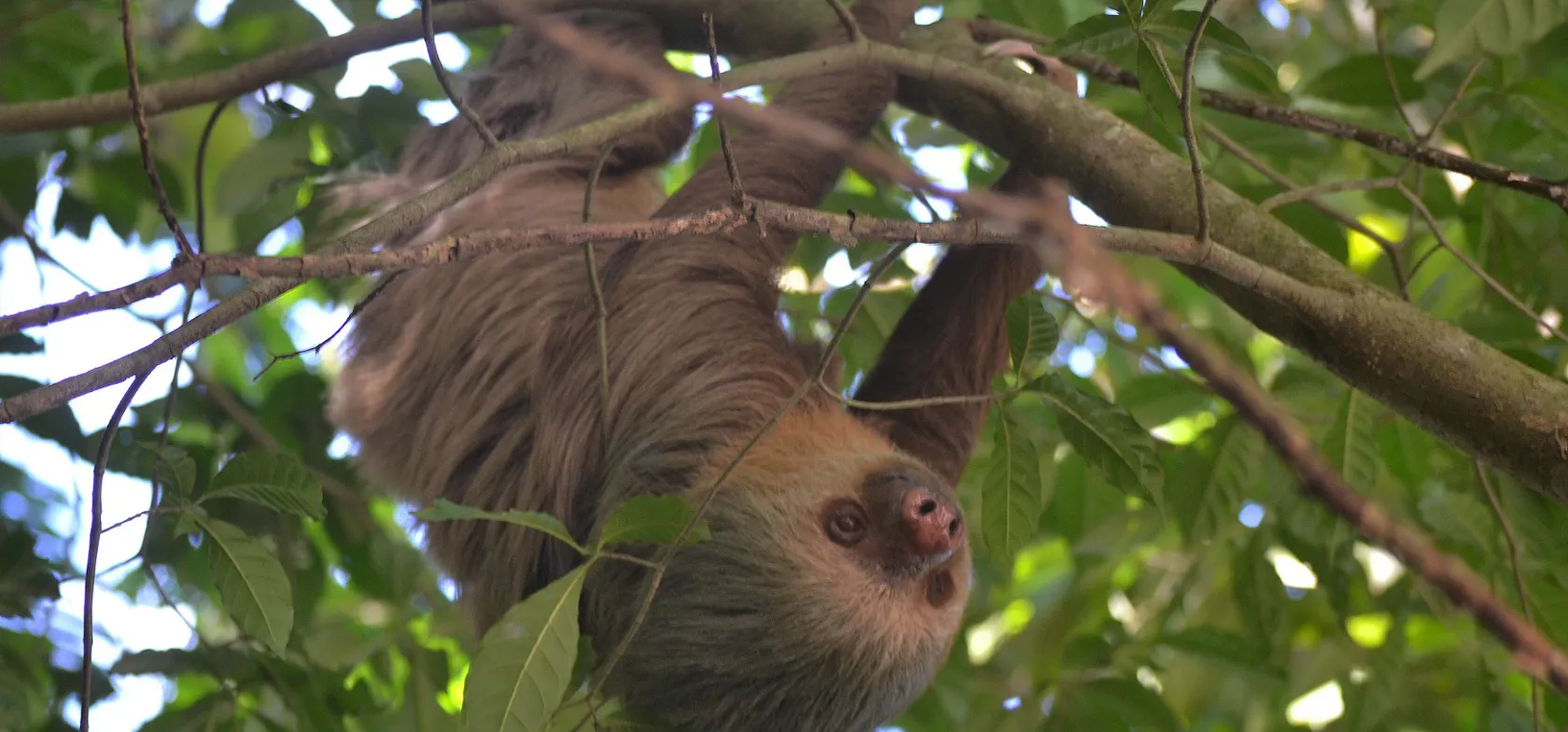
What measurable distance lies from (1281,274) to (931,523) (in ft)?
4.69

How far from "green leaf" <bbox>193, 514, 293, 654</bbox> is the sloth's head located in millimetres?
1152

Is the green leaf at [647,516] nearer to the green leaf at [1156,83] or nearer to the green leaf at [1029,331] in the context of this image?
the green leaf at [1029,331]

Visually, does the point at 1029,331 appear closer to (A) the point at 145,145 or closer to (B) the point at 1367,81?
(B) the point at 1367,81

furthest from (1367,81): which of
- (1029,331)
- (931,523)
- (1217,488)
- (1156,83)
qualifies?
(931,523)

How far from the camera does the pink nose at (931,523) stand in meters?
4.05

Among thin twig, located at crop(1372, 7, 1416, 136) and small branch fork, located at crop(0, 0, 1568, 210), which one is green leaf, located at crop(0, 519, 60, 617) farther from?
thin twig, located at crop(1372, 7, 1416, 136)

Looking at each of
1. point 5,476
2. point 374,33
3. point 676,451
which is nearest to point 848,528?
point 676,451

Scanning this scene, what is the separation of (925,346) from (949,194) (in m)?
3.53

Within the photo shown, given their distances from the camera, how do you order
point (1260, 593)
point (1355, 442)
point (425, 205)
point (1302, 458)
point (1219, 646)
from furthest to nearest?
point (1260, 593) < point (1219, 646) < point (1355, 442) < point (425, 205) < point (1302, 458)

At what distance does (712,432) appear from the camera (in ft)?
14.0

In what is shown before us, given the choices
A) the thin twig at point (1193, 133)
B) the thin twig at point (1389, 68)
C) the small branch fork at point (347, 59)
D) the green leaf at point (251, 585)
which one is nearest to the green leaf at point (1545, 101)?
the small branch fork at point (347, 59)

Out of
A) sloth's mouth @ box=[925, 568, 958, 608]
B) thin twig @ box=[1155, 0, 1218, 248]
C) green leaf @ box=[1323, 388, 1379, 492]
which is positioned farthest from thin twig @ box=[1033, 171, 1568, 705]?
sloth's mouth @ box=[925, 568, 958, 608]

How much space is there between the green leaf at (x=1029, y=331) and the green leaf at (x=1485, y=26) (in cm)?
135

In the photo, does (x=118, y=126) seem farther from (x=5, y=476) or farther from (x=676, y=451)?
(x=676, y=451)
